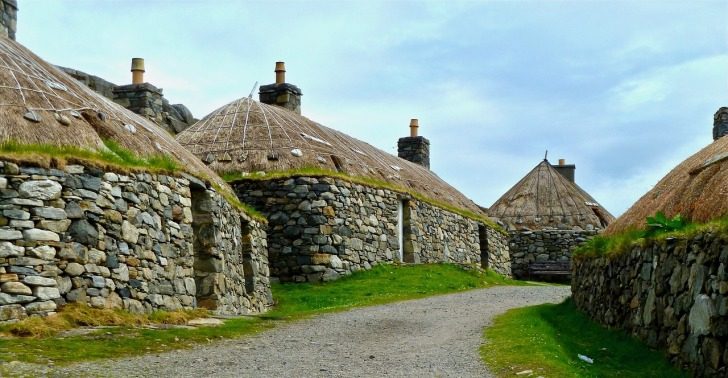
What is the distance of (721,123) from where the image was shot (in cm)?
2822

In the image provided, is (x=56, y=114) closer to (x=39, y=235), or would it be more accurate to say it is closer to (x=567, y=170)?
(x=39, y=235)

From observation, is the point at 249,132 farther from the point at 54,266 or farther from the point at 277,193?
the point at 54,266

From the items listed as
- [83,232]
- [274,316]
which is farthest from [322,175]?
[83,232]

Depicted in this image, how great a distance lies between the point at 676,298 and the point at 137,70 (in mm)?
17596

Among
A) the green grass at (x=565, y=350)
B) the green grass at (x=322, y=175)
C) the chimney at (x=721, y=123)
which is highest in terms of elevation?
the chimney at (x=721, y=123)

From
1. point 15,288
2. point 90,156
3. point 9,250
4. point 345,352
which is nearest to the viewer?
point 345,352

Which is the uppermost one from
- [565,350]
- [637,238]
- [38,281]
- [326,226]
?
[326,226]

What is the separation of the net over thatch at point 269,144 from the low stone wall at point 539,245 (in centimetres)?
1048

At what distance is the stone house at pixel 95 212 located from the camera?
530 inches

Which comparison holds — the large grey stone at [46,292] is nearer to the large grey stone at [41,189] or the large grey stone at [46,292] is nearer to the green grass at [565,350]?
the large grey stone at [41,189]

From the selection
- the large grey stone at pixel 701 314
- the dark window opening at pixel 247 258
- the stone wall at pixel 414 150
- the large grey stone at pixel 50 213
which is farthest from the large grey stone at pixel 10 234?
the stone wall at pixel 414 150

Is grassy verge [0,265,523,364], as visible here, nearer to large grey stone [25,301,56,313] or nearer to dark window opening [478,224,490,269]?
large grey stone [25,301,56,313]

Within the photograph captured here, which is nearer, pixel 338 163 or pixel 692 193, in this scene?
pixel 692 193

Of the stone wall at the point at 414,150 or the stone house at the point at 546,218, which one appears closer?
the stone house at the point at 546,218
